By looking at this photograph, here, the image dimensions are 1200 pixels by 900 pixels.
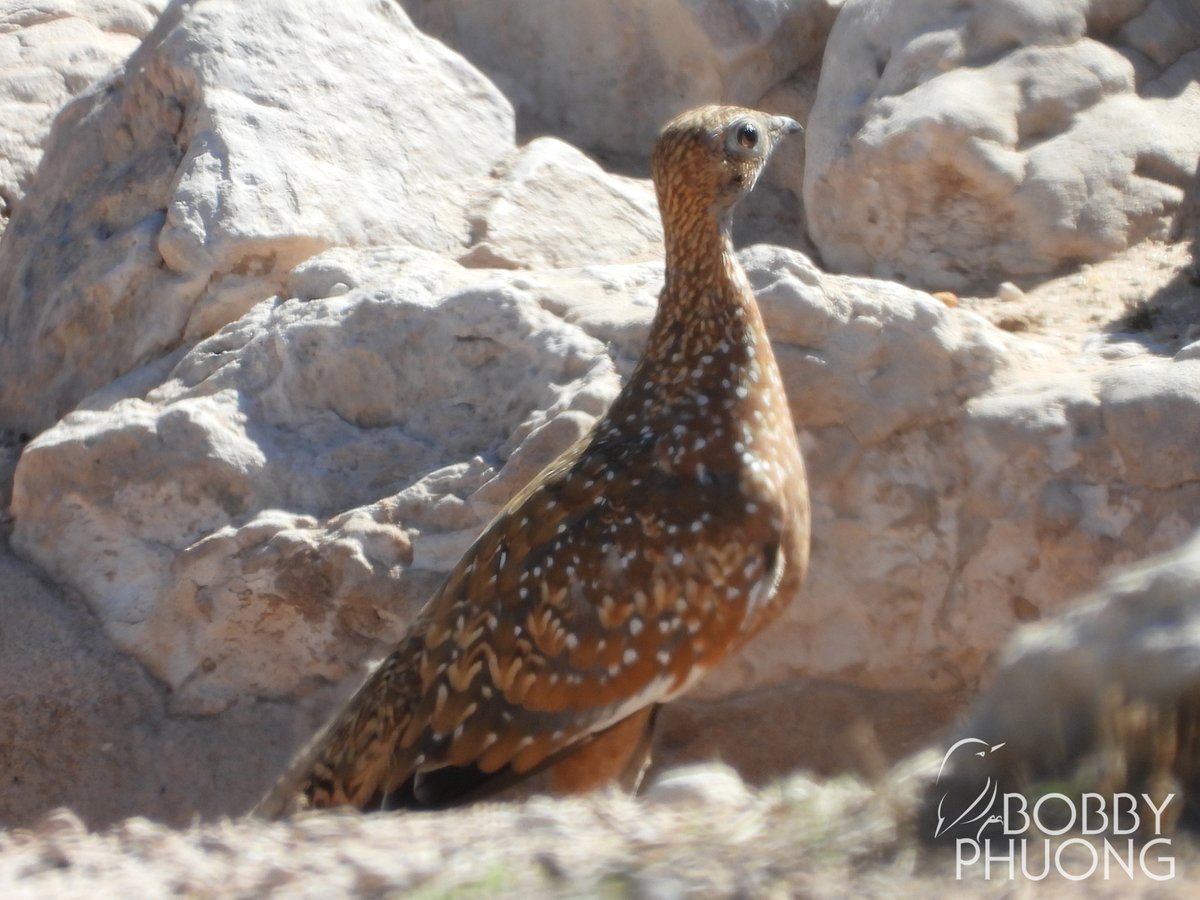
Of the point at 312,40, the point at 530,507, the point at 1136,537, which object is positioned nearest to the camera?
the point at 530,507

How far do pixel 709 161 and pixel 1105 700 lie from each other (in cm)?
282

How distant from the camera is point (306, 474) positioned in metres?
5.73

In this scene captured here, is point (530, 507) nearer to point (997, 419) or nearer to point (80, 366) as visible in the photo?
point (997, 419)

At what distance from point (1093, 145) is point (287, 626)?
14.8 feet

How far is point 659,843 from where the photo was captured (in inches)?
110

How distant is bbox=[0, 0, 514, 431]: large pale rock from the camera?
655 cm

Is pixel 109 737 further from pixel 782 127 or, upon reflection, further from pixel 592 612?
pixel 782 127

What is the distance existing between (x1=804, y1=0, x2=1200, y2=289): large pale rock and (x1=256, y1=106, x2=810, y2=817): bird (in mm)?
3066

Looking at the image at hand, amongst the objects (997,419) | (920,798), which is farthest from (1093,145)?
(920,798)

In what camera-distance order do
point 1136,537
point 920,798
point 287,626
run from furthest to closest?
point 287,626
point 1136,537
point 920,798

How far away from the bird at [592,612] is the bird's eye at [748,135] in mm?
815

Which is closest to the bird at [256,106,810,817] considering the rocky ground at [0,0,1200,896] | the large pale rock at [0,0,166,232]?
the rocky ground at [0,0,1200,896]

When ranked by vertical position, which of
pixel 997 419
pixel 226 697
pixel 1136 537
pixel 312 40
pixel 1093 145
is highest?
pixel 312 40

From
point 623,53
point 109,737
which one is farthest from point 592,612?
point 623,53
